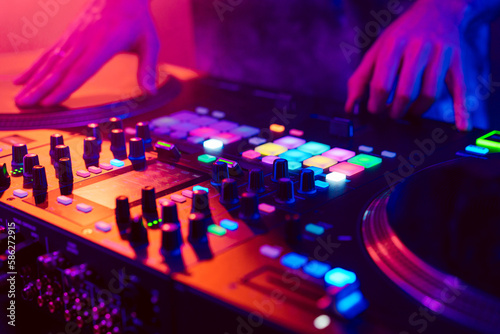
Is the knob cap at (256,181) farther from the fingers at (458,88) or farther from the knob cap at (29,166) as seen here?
the fingers at (458,88)

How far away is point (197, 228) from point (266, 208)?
144 mm

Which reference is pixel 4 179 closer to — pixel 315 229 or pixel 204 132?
pixel 204 132

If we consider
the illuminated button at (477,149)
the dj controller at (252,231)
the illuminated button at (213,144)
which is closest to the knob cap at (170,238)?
the dj controller at (252,231)

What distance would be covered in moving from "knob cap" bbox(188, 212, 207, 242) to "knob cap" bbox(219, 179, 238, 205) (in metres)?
0.12

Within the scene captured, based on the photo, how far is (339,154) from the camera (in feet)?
3.86

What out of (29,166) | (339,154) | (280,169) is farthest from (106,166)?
(339,154)

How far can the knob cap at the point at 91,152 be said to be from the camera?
3.83 feet

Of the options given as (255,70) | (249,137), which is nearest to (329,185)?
(249,137)

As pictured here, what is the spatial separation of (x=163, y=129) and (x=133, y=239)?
569mm

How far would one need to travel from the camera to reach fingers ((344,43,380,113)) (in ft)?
4.54

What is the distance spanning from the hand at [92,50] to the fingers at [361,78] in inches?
22.5

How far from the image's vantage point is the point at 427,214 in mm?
818

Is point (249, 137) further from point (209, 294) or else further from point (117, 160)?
point (209, 294)

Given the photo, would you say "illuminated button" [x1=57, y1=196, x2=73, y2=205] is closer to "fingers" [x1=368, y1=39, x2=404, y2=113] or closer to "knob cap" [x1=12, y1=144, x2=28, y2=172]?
"knob cap" [x1=12, y1=144, x2=28, y2=172]
